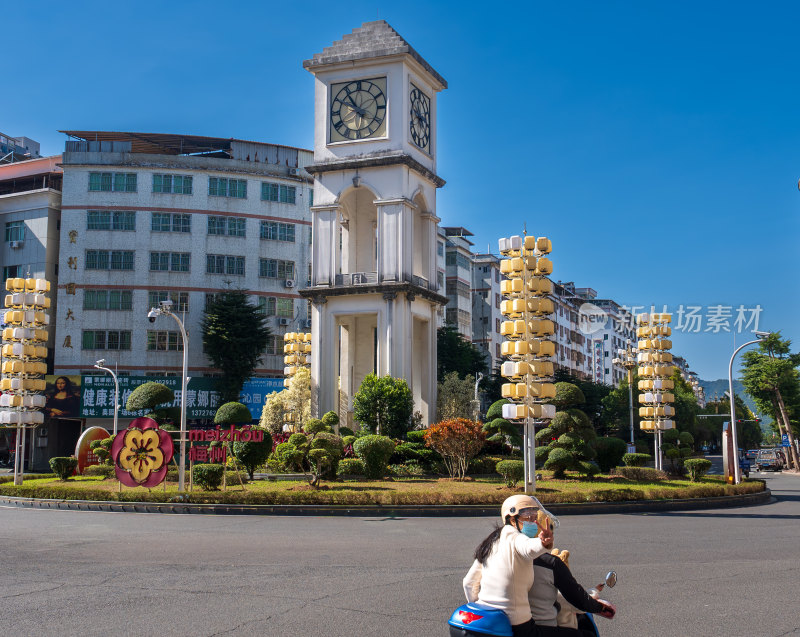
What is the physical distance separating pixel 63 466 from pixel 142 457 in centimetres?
624

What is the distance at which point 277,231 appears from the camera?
5612cm

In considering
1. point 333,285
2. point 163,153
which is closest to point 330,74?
point 333,285

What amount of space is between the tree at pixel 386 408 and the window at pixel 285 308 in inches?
897

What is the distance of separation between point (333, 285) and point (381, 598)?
29120mm

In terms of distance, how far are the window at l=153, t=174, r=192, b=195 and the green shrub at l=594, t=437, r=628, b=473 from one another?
35156mm

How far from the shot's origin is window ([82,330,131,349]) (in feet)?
173

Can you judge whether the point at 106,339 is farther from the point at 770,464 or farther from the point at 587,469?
the point at 770,464

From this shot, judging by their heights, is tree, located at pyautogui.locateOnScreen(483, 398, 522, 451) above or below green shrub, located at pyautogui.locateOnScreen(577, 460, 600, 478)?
above

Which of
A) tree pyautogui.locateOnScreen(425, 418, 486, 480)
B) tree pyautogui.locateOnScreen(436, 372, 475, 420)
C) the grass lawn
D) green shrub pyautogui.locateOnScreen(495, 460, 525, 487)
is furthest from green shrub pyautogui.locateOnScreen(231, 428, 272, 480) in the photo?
tree pyautogui.locateOnScreen(436, 372, 475, 420)

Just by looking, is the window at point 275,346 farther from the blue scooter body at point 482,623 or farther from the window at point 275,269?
the blue scooter body at point 482,623

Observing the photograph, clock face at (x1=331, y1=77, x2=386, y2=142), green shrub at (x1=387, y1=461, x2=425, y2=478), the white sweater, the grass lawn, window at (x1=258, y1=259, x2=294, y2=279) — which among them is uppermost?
clock face at (x1=331, y1=77, x2=386, y2=142)

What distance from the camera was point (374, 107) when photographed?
38406 mm

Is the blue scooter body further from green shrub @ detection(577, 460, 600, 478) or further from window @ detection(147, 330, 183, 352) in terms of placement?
window @ detection(147, 330, 183, 352)

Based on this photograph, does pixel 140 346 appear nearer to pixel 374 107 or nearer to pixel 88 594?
pixel 374 107
